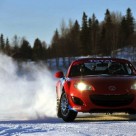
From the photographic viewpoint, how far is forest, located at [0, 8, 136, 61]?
88688 mm

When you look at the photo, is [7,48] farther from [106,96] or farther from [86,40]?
[106,96]

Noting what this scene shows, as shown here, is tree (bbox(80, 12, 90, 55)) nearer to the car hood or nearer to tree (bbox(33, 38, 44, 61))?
tree (bbox(33, 38, 44, 61))

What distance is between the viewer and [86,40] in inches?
3733

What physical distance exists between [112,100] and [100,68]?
1805mm

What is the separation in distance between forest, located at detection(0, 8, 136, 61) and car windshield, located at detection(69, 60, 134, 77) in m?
71.8

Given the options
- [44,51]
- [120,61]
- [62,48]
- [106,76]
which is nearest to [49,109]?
[120,61]

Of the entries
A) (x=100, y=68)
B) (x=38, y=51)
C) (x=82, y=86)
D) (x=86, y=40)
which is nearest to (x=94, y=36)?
(x=86, y=40)

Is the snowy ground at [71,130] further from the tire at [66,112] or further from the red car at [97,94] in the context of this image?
the tire at [66,112]

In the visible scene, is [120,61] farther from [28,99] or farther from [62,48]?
[62,48]

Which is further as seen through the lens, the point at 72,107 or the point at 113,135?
the point at 72,107

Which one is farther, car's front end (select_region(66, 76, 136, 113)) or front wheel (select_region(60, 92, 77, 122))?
front wheel (select_region(60, 92, 77, 122))

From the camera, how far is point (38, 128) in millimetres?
8148

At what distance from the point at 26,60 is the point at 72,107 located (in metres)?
91.5

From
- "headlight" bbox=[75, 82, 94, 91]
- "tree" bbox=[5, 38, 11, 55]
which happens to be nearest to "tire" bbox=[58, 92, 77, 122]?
"headlight" bbox=[75, 82, 94, 91]
